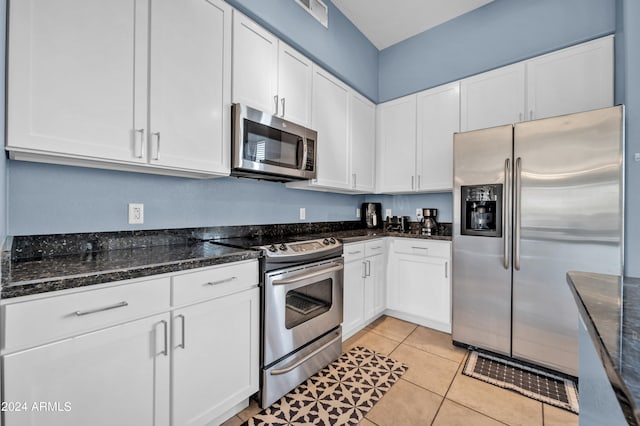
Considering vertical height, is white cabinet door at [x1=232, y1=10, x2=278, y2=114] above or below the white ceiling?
below

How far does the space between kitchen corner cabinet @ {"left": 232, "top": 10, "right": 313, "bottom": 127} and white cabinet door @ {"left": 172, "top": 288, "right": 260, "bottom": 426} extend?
135 centimetres

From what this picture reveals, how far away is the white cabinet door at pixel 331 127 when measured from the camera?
248cm

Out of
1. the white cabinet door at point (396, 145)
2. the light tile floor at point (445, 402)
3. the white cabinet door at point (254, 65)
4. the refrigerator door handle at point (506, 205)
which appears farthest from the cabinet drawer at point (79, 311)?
the white cabinet door at point (396, 145)

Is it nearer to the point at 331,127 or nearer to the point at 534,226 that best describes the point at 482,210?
the point at 534,226

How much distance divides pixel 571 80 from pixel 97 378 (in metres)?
3.58

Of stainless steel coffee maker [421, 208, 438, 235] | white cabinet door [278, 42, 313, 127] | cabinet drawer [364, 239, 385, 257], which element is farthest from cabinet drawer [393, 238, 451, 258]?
white cabinet door [278, 42, 313, 127]

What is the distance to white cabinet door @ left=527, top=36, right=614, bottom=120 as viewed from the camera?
2.10 metres

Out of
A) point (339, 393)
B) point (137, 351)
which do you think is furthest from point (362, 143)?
point (137, 351)

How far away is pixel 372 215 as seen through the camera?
3.45 metres

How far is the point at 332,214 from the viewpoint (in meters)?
3.19

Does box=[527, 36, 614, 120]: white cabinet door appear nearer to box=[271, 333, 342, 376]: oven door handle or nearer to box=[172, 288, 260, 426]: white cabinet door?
box=[271, 333, 342, 376]: oven door handle

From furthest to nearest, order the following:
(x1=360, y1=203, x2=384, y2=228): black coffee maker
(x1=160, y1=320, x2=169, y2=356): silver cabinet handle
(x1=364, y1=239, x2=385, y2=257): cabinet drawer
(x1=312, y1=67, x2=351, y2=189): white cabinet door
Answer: (x1=360, y1=203, x2=384, y2=228): black coffee maker → (x1=364, y1=239, x2=385, y2=257): cabinet drawer → (x1=312, y1=67, x2=351, y2=189): white cabinet door → (x1=160, y1=320, x2=169, y2=356): silver cabinet handle

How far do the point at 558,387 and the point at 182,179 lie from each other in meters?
2.93

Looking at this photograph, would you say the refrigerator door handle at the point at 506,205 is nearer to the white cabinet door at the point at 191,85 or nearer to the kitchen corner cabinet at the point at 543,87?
the kitchen corner cabinet at the point at 543,87
